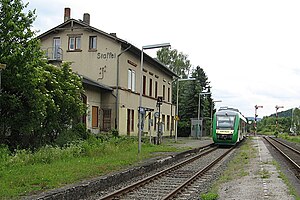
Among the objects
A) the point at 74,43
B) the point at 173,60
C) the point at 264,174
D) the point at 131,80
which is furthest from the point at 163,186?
the point at 173,60

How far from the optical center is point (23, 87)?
15320mm

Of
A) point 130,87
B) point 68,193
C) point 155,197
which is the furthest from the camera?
point 130,87

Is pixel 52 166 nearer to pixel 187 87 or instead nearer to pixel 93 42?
pixel 93 42

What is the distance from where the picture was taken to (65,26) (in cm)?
3106

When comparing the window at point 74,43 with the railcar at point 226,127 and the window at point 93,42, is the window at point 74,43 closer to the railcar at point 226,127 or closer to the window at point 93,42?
the window at point 93,42

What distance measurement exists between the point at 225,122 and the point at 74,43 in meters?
13.1

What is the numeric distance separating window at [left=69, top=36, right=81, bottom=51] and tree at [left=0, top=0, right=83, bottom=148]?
13005 millimetres

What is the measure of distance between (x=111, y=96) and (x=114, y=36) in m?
4.36

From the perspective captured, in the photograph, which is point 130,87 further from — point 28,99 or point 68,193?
point 68,193

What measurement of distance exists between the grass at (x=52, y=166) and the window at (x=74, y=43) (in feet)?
45.9

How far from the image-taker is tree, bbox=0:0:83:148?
586 inches

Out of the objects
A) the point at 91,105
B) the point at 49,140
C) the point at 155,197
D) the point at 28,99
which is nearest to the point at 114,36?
the point at 91,105

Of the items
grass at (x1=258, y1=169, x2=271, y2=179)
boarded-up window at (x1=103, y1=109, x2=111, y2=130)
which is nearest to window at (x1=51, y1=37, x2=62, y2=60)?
boarded-up window at (x1=103, y1=109, x2=111, y2=130)

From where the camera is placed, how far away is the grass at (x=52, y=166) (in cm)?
983
